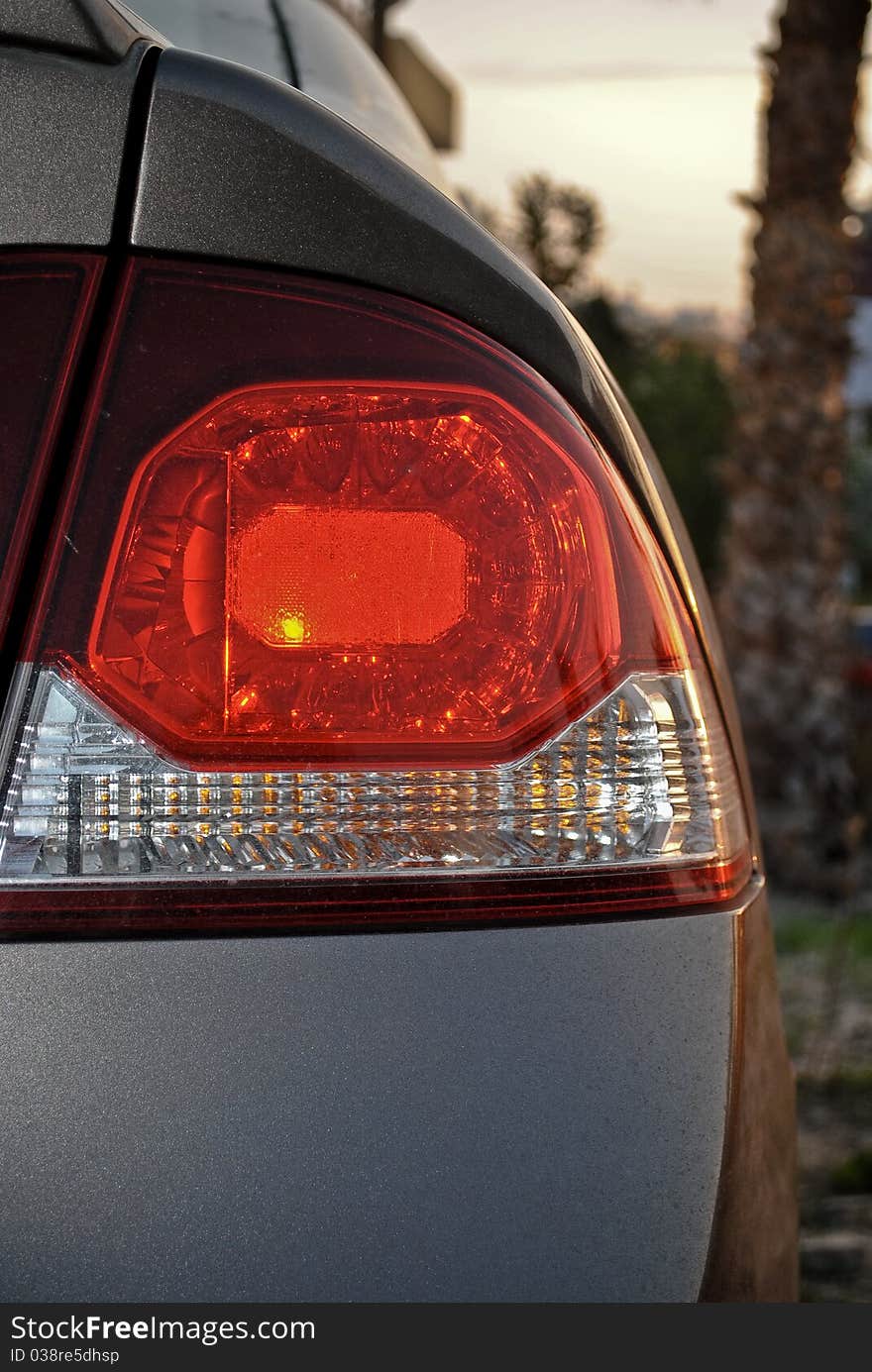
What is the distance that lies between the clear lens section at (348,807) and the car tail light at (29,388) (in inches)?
4.1

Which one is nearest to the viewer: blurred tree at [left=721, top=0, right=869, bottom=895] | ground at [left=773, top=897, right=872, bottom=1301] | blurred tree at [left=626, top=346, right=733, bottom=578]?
ground at [left=773, top=897, right=872, bottom=1301]

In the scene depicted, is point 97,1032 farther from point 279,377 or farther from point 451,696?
point 279,377

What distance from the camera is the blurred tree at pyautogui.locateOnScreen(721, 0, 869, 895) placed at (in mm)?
6680

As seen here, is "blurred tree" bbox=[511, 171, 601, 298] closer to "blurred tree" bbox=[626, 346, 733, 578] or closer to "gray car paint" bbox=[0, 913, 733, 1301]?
"blurred tree" bbox=[626, 346, 733, 578]

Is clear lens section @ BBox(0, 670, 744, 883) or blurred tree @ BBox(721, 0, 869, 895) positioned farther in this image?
blurred tree @ BBox(721, 0, 869, 895)

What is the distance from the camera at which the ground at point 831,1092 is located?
115 inches

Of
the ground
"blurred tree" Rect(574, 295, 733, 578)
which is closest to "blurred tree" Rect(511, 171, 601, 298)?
"blurred tree" Rect(574, 295, 733, 578)

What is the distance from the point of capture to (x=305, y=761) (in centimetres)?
101

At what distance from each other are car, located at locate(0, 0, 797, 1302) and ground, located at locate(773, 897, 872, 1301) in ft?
6.90

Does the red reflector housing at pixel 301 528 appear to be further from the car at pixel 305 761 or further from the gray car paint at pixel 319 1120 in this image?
the gray car paint at pixel 319 1120

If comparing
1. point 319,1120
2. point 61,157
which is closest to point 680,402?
point 61,157

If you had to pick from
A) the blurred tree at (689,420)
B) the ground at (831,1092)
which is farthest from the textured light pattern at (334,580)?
the blurred tree at (689,420)

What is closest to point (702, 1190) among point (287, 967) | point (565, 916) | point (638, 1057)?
point (638, 1057)

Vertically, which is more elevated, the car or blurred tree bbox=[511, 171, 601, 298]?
blurred tree bbox=[511, 171, 601, 298]
